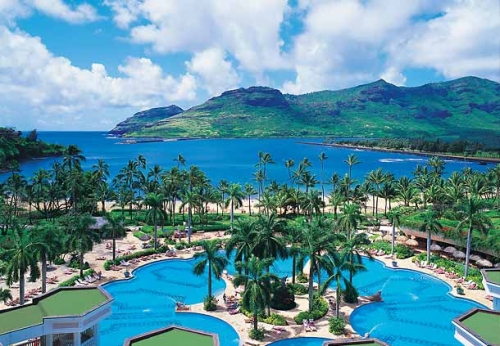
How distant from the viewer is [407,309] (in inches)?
1715

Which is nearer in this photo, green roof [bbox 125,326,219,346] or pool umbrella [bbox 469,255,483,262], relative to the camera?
green roof [bbox 125,326,219,346]

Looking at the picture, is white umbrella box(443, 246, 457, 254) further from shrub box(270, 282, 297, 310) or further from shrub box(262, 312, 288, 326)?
shrub box(262, 312, 288, 326)

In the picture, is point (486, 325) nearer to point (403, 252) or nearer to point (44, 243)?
point (403, 252)

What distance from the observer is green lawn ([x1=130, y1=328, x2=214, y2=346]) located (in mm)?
25141

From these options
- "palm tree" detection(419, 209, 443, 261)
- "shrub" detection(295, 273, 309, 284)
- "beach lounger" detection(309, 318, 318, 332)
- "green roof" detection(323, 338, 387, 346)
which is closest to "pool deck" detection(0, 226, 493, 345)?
"beach lounger" detection(309, 318, 318, 332)

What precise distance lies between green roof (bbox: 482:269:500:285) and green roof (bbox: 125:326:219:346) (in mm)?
22770

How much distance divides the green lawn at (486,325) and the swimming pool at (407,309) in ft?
30.7

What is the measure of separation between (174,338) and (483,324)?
65.6 feet

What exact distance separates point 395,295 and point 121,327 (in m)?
30.1

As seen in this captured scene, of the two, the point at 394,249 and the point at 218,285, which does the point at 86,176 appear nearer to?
the point at 218,285

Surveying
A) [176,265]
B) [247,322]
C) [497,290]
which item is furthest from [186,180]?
[497,290]

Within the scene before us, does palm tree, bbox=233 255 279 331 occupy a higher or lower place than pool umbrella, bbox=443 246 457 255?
higher

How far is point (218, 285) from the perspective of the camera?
49469mm

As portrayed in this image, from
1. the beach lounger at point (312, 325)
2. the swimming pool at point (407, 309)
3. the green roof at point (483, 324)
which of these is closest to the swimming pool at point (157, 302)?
the beach lounger at point (312, 325)
